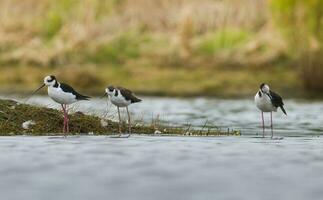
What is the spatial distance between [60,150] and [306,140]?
20.7 ft

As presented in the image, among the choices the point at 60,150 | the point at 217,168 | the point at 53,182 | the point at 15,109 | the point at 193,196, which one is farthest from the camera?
the point at 15,109

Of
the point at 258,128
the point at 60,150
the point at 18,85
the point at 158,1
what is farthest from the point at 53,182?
the point at 158,1

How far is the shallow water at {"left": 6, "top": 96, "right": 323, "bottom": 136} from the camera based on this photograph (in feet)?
93.4

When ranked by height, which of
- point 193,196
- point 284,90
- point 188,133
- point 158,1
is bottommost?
point 193,196

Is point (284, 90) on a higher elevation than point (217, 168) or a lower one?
higher

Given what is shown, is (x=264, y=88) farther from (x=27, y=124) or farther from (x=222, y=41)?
(x=222, y=41)

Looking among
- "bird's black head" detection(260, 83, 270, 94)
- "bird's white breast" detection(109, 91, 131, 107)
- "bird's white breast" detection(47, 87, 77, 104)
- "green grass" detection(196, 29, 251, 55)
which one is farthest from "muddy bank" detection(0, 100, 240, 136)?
"green grass" detection(196, 29, 251, 55)

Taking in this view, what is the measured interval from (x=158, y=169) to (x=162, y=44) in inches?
1518

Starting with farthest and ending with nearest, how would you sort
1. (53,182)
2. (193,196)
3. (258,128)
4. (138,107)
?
(138,107) → (258,128) → (53,182) → (193,196)

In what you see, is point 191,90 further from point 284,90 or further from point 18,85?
point 18,85

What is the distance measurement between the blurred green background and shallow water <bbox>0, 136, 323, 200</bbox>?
91.5ft

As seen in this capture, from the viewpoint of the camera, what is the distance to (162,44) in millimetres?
54656

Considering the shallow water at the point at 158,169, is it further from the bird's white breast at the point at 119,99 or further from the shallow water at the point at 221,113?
the shallow water at the point at 221,113

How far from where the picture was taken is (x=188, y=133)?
76.3 ft
